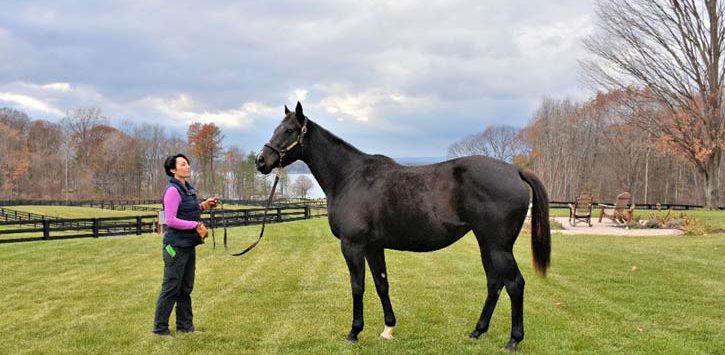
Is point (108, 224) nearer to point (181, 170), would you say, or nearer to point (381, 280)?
point (181, 170)

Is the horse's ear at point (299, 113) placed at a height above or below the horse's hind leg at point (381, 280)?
above

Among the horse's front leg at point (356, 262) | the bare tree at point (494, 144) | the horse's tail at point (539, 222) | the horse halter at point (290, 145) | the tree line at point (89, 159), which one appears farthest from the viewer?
the tree line at point (89, 159)

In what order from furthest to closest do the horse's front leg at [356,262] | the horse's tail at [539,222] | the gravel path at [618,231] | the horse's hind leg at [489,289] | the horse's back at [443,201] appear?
the gravel path at [618,231] → the horse's hind leg at [489,289] → the horse's front leg at [356,262] → the horse's tail at [539,222] → the horse's back at [443,201]

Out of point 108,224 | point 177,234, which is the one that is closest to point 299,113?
point 177,234

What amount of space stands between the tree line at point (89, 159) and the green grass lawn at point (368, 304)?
47.8 meters

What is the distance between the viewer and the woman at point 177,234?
456 cm

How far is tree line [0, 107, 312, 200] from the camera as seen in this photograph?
5606 centimetres

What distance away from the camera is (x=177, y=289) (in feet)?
15.4

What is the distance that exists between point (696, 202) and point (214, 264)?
1729 inches

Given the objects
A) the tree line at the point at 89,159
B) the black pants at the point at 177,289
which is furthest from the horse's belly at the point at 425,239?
the tree line at the point at 89,159

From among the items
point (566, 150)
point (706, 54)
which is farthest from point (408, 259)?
point (566, 150)

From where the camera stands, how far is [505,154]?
45.7 metres

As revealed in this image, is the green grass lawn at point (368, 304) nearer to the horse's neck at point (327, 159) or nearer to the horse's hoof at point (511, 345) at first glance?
the horse's hoof at point (511, 345)

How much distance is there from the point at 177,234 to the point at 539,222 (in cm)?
367
